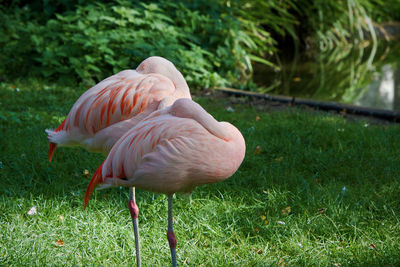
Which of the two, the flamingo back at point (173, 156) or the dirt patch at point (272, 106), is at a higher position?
the flamingo back at point (173, 156)

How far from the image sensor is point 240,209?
9.72ft

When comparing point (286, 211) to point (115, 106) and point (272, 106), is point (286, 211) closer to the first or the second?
point (115, 106)

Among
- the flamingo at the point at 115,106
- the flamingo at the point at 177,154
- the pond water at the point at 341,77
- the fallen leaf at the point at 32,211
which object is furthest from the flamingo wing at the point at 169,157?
the pond water at the point at 341,77

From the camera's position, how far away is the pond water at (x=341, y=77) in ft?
21.4

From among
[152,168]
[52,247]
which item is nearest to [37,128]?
[52,247]

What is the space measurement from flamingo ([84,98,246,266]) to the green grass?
0.63 metres

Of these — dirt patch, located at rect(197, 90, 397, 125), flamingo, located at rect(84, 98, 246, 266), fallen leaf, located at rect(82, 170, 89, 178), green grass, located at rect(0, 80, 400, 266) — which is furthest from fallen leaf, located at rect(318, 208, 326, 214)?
dirt patch, located at rect(197, 90, 397, 125)

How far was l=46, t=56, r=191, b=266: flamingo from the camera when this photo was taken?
2.68m

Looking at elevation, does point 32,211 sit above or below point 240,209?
below

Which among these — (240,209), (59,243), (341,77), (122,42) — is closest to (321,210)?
(240,209)

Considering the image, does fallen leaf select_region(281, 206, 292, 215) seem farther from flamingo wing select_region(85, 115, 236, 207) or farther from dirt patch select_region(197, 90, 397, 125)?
dirt patch select_region(197, 90, 397, 125)

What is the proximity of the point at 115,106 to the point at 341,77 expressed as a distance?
5.65 metres

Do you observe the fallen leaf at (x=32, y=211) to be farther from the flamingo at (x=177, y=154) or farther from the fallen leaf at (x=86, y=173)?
the flamingo at (x=177, y=154)

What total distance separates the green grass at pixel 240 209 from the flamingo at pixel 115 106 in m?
0.47
